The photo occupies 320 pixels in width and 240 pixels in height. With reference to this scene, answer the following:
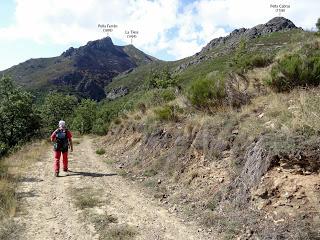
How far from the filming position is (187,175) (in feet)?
36.5

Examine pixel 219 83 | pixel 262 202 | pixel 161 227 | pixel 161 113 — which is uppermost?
pixel 219 83

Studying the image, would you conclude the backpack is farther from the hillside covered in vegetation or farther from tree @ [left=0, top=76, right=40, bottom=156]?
tree @ [left=0, top=76, right=40, bottom=156]

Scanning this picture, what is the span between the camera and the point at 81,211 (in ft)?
30.7

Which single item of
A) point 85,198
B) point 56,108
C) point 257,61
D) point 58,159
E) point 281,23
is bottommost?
point 85,198

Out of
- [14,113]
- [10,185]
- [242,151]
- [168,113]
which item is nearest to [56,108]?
[14,113]

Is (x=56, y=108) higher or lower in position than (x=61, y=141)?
higher

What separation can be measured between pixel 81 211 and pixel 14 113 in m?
32.1

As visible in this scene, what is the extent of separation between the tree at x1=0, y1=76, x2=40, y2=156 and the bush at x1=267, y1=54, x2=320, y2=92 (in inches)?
1186

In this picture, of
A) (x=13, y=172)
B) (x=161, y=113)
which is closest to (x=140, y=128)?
(x=161, y=113)

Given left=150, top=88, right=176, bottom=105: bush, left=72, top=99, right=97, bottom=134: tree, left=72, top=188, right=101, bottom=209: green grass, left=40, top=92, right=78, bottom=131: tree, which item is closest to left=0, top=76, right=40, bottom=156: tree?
left=72, top=99, right=97, bottom=134: tree

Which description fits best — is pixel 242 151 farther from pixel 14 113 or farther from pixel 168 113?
pixel 14 113

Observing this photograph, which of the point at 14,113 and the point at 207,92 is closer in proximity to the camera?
the point at 207,92

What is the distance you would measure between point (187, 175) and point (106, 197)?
2464 mm

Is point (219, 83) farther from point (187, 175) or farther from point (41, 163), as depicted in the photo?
point (41, 163)
